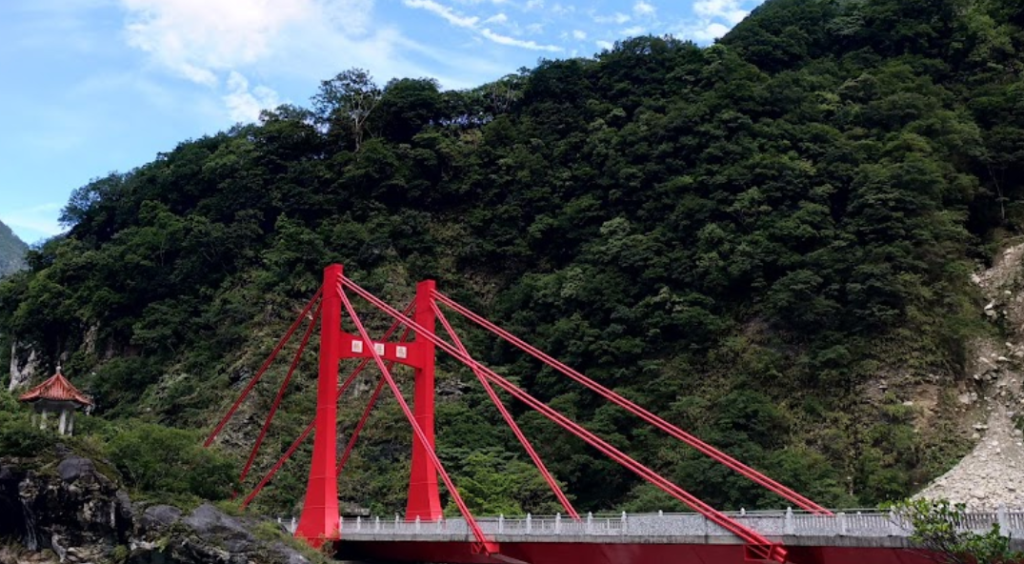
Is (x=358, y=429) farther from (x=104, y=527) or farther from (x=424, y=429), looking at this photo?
(x=104, y=527)

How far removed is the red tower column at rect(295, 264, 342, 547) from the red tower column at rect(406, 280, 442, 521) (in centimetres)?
195

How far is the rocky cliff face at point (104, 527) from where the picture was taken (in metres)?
22.0

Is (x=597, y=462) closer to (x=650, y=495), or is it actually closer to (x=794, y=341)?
(x=650, y=495)

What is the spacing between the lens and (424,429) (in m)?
26.6

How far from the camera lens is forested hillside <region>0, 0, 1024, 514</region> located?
29.2 m

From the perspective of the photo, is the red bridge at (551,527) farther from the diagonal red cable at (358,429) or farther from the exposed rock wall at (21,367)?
the exposed rock wall at (21,367)

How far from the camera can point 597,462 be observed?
3050 cm

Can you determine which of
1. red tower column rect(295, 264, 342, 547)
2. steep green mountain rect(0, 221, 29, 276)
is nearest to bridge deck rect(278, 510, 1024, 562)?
red tower column rect(295, 264, 342, 547)

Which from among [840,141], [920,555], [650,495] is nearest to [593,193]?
[840,141]

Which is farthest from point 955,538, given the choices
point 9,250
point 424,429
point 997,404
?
point 9,250

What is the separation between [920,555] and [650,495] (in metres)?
14.2

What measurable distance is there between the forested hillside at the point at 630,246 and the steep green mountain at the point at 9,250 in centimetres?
7911

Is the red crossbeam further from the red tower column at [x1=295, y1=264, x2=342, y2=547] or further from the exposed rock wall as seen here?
the exposed rock wall

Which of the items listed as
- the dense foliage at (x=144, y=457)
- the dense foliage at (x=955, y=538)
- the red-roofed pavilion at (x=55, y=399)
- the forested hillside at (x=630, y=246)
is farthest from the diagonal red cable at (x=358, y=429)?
the dense foliage at (x=955, y=538)
